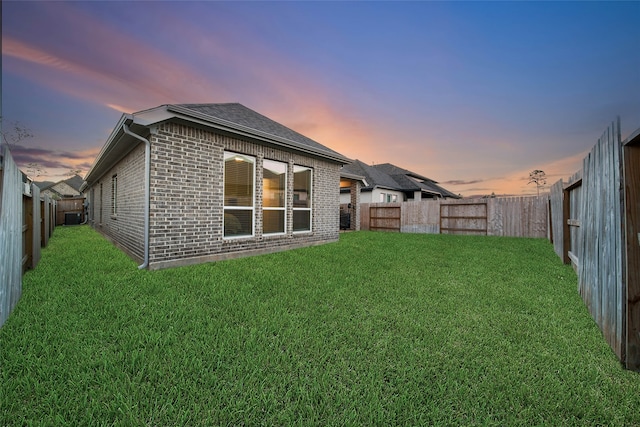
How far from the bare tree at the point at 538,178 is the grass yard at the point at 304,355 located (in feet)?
127

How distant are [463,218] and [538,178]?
3039cm

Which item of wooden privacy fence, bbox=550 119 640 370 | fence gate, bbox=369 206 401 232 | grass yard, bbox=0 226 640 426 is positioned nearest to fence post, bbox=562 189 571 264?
grass yard, bbox=0 226 640 426

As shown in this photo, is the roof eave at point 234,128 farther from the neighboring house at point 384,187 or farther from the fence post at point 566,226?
the neighboring house at point 384,187

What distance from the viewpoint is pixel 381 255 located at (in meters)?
7.38

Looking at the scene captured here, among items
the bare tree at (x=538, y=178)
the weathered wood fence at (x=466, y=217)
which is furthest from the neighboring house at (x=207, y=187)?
the bare tree at (x=538, y=178)

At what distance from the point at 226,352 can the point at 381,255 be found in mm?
5647

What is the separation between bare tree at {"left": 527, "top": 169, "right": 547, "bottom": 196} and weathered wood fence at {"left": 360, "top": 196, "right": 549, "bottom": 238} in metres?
28.4

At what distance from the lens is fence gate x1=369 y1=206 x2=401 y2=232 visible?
Result: 51.4 ft

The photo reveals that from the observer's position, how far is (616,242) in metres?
2.39

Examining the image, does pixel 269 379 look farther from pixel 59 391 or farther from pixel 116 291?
pixel 116 291

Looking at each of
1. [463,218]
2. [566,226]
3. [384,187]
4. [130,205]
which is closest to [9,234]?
[130,205]

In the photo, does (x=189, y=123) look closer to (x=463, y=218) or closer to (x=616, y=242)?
(x=616, y=242)

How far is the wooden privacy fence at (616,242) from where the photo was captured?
2.18 meters

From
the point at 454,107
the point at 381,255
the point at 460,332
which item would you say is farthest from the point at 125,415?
the point at 454,107
